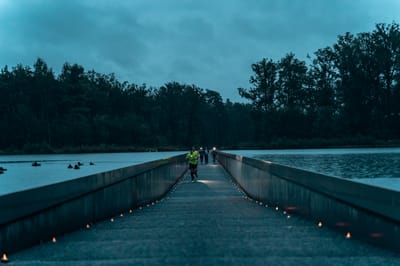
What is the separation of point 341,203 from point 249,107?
413 ft

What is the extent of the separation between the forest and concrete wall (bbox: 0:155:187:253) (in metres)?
95.0

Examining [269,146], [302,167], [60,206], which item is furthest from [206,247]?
[269,146]

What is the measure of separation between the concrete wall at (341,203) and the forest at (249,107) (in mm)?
94361

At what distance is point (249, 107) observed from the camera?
134375mm

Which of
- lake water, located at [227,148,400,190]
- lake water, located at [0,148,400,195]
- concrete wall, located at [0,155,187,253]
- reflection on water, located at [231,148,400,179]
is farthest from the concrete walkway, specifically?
reflection on water, located at [231,148,400,179]

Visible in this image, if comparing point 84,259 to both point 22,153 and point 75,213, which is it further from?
point 22,153

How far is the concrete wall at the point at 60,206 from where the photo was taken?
7188 mm

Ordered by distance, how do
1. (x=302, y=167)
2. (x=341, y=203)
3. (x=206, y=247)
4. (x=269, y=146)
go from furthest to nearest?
(x=269, y=146) → (x=302, y=167) → (x=341, y=203) → (x=206, y=247)

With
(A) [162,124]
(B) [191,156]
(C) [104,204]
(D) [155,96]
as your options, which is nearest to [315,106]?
(A) [162,124]

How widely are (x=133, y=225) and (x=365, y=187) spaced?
157 inches

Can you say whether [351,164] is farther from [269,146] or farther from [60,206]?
[269,146]

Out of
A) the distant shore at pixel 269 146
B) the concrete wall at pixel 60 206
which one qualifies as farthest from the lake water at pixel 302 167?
the distant shore at pixel 269 146

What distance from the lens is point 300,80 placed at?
128125 mm

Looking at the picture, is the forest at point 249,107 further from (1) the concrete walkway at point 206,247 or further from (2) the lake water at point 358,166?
(1) the concrete walkway at point 206,247
